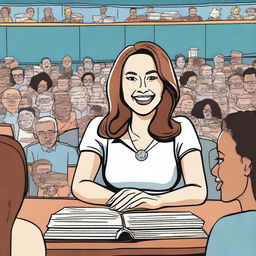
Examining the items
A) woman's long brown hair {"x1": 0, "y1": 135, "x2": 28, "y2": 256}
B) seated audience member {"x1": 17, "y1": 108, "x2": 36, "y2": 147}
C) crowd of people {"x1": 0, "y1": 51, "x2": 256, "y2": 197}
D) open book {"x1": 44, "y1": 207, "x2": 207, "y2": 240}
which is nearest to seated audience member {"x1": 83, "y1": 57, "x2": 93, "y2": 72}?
crowd of people {"x1": 0, "y1": 51, "x2": 256, "y2": 197}

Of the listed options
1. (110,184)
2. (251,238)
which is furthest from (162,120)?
(251,238)

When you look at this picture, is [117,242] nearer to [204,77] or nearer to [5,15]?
[204,77]

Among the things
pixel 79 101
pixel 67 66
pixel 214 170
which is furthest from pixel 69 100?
pixel 214 170

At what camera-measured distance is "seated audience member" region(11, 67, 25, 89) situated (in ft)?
6.95

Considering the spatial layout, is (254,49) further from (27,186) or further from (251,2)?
(27,186)

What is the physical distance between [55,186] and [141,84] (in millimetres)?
628

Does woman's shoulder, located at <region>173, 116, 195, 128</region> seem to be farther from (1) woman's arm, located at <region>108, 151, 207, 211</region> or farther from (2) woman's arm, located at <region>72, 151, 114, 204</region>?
(2) woman's arm, located at <region>72, 151, 114, 204</region>

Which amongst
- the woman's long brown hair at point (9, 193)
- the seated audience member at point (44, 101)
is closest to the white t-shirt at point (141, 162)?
the seated audience member at point (44, 101)

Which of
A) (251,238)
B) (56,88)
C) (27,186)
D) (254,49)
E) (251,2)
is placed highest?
(251,2)

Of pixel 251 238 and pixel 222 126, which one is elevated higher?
pixel 222 126

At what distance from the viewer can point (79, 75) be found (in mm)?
2123

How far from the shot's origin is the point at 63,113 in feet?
6.95

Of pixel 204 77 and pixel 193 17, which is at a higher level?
pixel 193 17

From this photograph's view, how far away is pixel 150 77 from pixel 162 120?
0.70ft
